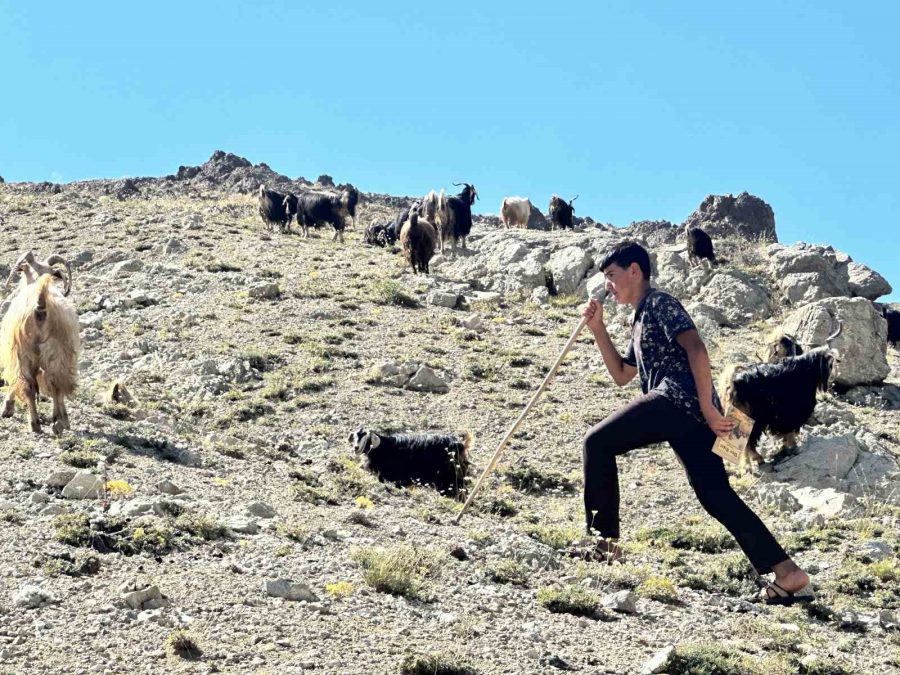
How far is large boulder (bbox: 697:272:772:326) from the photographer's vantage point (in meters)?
19.9

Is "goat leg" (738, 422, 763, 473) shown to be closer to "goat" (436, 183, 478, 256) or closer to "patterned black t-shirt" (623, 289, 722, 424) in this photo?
"patterned black t-shirt" (623, 289, 722, 424)

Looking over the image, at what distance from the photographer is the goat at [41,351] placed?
9.25 metres

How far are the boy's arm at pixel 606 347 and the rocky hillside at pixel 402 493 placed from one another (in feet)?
3.88

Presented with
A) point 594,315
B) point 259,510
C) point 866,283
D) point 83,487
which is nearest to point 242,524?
point 259,510

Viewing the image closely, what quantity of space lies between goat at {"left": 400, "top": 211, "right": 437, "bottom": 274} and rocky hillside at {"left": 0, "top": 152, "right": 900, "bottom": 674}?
1.30 ft

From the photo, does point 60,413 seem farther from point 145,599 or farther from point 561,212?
point 561,212

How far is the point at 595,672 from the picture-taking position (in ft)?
15.4

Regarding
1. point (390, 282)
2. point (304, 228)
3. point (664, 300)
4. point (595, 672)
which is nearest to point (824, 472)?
point (664, 300)

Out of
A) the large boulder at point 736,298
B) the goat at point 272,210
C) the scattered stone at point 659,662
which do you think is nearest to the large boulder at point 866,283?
the large boulder at point 736,298

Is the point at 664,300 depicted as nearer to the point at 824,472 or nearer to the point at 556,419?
the point at 824,472

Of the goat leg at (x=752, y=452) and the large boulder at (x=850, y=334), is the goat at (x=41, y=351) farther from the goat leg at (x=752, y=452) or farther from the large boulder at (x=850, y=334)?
the large boulder at (x=850, y=334)

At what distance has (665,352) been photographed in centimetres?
575

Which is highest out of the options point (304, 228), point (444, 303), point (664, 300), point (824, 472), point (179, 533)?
point (304, 228)

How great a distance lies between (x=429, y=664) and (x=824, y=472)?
22.8 ft
